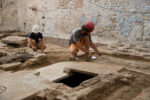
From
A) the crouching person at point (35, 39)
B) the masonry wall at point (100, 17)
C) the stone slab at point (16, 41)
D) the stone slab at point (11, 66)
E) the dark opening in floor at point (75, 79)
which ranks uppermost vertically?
the masonry wall at point (100, 17)

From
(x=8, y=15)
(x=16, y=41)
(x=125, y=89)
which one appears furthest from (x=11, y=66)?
(x=8, y=15)

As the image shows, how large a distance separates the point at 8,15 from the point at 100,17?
6303 mm

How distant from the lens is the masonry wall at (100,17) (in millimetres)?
5879

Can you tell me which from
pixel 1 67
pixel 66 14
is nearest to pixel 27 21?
pixel 66 14

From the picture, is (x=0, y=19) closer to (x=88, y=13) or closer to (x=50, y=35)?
(x=50, y=35)

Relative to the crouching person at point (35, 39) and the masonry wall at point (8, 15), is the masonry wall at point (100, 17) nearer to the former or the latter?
the masonry wall at point (8, 15)

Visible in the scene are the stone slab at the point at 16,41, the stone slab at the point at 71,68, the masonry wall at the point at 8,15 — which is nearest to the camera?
the stone slab at the point at 71,68

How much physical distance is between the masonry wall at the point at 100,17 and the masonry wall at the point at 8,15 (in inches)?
55.1

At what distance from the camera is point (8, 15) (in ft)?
35.2

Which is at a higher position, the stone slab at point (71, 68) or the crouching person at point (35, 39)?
the crouching person at point (35, 39)

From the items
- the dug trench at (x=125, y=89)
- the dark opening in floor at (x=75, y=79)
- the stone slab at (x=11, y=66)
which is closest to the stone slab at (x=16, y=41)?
the stone slab at (x=11, y=66)

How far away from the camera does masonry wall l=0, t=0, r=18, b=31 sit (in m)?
10.6

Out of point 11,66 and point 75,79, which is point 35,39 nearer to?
point 11,66

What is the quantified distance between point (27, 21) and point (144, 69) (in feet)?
25.4
